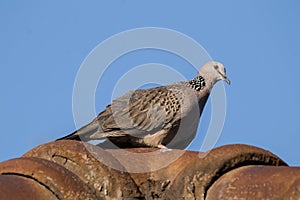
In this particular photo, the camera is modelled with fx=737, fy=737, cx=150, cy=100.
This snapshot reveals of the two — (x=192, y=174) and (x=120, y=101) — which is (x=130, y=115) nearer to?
(x=120, y=101)

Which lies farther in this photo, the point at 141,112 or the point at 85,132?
the point at 141,112

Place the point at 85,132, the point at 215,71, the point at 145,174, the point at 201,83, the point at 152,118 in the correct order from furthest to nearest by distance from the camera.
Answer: the point at 215,71 < the point at 201,83 < the point at 152,118 < the point at 85,132 < the point at 145,174

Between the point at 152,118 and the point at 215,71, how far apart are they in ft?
4.56

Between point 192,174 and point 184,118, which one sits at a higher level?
point 184,118

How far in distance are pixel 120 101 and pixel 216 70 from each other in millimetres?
1486

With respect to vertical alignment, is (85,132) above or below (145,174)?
above

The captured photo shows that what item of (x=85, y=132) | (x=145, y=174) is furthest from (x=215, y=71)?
(x=145, y=174)

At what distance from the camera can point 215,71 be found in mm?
9008

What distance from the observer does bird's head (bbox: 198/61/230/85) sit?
894 centimetres

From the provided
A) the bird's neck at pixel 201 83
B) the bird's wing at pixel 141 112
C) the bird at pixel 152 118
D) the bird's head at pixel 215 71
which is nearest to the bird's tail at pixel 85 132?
the bird at pixel 152 118

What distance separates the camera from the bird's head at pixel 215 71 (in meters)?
8.94

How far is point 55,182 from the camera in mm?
3363

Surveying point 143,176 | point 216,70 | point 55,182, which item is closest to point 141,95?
point 216,70

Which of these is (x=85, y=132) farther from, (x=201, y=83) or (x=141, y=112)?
(x=201, y=83)
